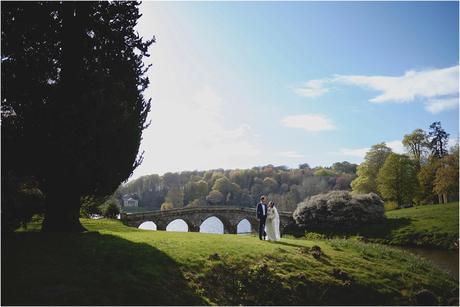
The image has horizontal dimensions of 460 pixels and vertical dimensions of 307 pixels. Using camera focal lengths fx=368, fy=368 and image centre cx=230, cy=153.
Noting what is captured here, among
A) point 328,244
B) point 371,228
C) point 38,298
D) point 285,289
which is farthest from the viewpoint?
point 371,228

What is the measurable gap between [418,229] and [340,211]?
10.5m

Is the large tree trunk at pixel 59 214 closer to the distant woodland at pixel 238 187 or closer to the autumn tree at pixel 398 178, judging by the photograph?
the autumn tree at pixel 398 178

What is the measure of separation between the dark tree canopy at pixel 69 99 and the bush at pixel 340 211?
40677 millimetres

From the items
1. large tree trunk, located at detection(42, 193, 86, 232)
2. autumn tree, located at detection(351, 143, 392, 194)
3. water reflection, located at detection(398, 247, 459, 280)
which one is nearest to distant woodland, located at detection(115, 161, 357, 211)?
autumn tree, located at detection(351, 143, 392, 194)

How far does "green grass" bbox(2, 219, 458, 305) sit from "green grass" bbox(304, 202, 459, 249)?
27.3 meters

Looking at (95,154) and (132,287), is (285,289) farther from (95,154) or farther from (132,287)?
(95,154)

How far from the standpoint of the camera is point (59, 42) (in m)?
18.3

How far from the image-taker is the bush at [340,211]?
54.0 meters

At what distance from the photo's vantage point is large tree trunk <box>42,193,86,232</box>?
57.8ft

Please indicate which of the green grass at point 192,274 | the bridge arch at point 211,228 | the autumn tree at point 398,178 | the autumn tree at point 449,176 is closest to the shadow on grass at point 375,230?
the autumn tree at point 449,176

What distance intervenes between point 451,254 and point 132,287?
3583 centimetres

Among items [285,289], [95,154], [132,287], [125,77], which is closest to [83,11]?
[125,77]

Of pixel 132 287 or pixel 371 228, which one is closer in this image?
pixel 132 287

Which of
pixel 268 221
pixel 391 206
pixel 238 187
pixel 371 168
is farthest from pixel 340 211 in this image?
pixel 238 187
